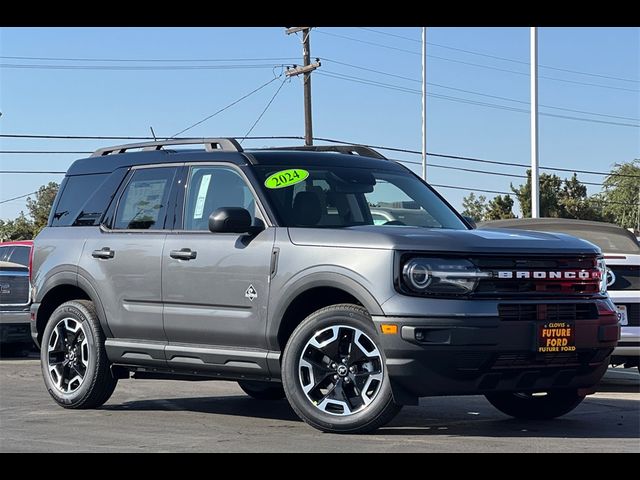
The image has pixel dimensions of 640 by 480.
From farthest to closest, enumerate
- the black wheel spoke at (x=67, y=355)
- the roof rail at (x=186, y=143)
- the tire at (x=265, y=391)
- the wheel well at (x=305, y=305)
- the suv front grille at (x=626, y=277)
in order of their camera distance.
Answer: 1. the suv front grille at (x=626, y=277)
2. the tire at (x=265, y=391)
3. the black wheel spoke at (x=67, y=355)
4. the roof rail at (x=186, y=143)
5. the wheel well at (x=305, y=305)

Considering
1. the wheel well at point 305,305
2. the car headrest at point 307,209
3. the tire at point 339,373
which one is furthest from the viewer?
the car headrest at point 307,209

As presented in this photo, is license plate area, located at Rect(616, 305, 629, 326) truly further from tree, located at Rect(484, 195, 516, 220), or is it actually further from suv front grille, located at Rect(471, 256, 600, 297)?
tree, located at Rect(484, 195, 516, 220)

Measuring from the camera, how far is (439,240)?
741 centimetres

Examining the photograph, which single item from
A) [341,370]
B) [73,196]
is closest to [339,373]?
[341,370]

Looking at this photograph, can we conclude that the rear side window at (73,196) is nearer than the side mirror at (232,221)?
No

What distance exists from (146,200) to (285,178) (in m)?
1.36

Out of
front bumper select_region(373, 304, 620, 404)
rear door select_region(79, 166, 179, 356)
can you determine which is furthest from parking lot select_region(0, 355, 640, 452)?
rear door select_region(79, 166, 179, 356)

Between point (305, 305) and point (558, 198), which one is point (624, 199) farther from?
point (305, 305)

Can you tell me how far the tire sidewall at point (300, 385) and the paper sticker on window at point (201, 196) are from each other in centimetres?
153

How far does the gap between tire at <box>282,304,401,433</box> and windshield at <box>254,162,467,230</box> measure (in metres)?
0.92

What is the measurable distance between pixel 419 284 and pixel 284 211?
4.70ft

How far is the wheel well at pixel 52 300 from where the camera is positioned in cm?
980

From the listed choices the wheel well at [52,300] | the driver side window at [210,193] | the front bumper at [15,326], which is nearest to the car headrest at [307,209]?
the driver side window at [210,193]

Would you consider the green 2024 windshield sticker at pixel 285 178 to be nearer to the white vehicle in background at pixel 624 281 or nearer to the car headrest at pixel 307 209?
the car headrest at pixel 307 209
